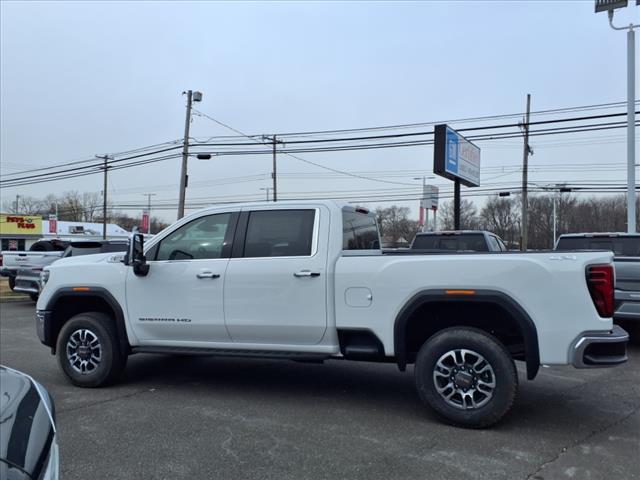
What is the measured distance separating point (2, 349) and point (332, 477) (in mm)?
6743

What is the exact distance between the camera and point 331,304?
5023 mm

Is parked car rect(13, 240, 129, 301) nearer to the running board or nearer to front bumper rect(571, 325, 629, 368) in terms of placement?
the running board

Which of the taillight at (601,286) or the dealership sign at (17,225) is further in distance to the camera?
the dealership sign at (17,225)

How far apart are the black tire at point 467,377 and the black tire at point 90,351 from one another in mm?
3334

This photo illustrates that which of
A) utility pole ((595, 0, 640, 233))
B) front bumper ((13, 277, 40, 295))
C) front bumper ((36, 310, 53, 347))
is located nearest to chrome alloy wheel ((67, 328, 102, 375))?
front bumper ((36, 310, 53, 347))

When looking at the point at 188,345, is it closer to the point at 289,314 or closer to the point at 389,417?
the point at 289,314

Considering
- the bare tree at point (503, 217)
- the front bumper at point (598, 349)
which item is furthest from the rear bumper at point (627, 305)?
the bare tree at point (503, 217)

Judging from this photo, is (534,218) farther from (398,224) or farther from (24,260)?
(24,260)

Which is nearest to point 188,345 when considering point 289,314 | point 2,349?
point 289,314

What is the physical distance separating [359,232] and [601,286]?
2408mm

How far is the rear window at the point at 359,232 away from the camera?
5461 mm

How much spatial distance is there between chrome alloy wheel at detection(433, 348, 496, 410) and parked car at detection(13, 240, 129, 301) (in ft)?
29.4

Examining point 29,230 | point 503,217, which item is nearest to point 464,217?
point 503,217

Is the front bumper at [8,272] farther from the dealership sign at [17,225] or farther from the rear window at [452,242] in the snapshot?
the dealership sign at [17,225]
